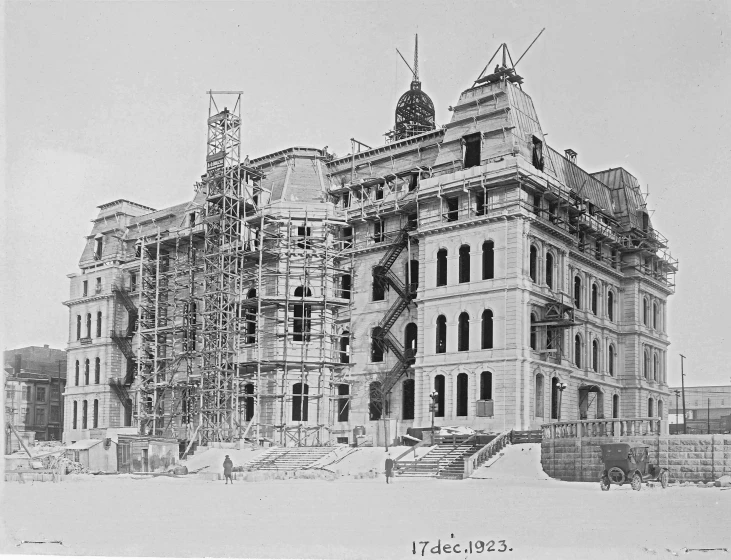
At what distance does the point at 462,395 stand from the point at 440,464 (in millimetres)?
11127

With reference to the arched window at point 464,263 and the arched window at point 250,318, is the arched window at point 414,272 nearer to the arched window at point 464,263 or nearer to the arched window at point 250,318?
the arched window at point 464,263

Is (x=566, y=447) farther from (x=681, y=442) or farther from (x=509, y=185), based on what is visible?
(x=509, y=185)

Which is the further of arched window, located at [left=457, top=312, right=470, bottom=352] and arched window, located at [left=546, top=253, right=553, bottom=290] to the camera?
arched window, located at [left=546, top=253, right=553, bottom=290]

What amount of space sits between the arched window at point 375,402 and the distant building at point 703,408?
104 feet

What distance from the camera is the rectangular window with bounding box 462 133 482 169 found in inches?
2098

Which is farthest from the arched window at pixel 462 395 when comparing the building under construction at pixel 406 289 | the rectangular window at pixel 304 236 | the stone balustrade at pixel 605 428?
the rectangular window at pixel 304 236

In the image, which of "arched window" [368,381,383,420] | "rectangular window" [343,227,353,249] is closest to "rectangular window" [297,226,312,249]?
"rectangular window" [343,227,353,249]

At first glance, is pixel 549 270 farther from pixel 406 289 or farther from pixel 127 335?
pixel 127 335

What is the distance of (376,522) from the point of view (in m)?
25.5

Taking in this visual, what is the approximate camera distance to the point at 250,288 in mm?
59875

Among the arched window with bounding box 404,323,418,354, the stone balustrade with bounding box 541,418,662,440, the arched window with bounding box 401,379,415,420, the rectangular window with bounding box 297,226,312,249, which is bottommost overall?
the stone balustrade with bounding box 541,418,662,440

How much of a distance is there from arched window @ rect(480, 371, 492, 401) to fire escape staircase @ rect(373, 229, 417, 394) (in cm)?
536

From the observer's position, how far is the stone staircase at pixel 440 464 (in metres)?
40.0

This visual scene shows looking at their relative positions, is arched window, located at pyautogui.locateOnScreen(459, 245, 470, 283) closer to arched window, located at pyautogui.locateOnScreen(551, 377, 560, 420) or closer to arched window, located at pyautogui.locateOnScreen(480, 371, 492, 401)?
arched window, located at pyautogui.locateOnScreen(480, 371, 492, 401)
